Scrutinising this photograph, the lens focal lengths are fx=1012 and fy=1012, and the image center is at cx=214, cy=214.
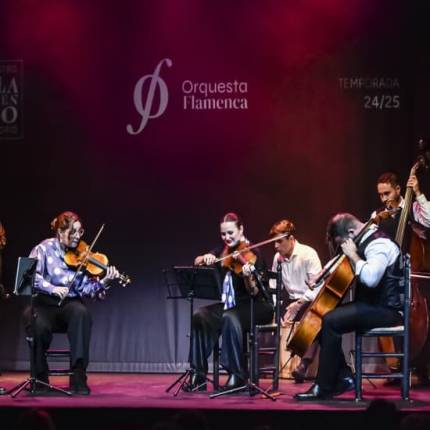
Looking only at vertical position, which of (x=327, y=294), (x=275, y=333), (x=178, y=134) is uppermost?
(x=178, y=134)

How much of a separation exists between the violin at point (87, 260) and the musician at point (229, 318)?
27.3 inches

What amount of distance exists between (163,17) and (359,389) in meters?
3.92

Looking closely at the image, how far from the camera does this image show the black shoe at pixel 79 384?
23.5 feet

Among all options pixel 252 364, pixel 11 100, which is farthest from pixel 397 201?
pixel 11 100

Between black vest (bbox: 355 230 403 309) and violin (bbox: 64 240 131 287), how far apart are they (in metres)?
1.74

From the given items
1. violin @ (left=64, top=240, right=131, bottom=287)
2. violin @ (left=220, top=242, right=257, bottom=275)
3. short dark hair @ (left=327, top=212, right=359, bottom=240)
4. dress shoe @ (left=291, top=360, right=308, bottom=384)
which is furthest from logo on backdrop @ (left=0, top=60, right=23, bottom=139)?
short dark hair @ (left=327, top=212, right=359, bottom=240)

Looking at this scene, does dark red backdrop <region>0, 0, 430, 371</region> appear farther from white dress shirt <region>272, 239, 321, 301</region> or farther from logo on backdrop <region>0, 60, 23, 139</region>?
white dress shirt <region>272, 239, 321, 301</region>

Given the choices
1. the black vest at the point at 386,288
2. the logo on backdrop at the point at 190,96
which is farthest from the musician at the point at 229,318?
the logo on backdrop at the point at 190,96

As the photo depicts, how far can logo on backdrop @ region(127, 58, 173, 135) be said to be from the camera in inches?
352

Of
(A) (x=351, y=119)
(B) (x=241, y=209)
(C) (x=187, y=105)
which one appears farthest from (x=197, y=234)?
(A) (x=351, y=119)

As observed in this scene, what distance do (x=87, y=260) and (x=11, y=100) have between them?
2.27 metres

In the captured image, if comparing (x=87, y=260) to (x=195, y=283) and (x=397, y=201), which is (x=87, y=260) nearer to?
(x=195, y=283)

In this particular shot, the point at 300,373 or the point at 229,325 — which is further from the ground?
the point at 229,325

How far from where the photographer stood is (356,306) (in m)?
6.74
